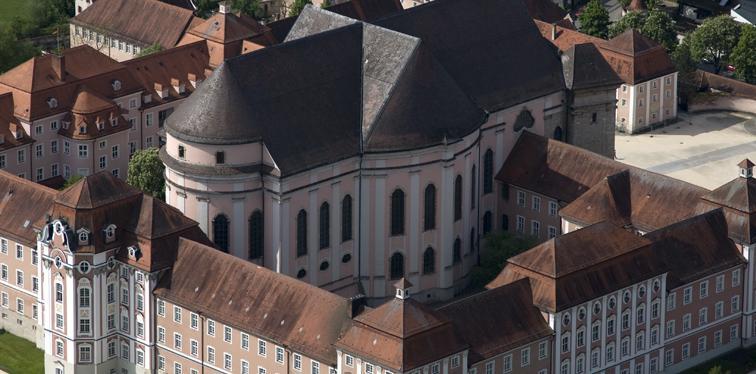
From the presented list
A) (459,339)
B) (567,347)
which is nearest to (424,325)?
(459,339)

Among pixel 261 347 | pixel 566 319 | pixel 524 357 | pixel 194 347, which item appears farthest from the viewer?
pixel 194 347

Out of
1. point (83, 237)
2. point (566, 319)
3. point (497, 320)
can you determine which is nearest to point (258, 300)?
point (83, 237)

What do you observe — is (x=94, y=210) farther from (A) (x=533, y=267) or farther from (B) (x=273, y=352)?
(A) (x=533, y=267)

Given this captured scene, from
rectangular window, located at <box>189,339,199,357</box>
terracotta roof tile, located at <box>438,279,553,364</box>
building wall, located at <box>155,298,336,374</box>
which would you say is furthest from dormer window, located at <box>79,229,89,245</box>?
terracotta roof tile, located at <box>438,279,553,364</box>

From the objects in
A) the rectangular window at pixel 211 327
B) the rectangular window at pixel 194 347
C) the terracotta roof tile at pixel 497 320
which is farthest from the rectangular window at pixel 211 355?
the terracotta roof tile at pixel 497 320

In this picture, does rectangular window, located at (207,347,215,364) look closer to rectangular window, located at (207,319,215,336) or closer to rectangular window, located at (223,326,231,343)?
rectangular window, located at (207,319,215,336)

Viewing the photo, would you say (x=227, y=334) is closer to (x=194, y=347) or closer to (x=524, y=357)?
(x=194, y=347)

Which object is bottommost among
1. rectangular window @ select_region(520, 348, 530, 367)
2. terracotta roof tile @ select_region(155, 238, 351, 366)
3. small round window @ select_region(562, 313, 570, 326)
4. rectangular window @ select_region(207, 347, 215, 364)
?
rectangular window @ select_region(207, 347, 215, 364)

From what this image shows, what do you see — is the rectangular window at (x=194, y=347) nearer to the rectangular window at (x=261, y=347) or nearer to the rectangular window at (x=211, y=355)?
the rectangular window at (x=211, y=355)

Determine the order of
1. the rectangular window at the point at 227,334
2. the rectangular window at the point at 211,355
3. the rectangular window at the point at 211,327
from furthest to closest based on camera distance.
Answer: the rectangular window at the point at 211,355 → the rectangular window at the point at 211,327 → the rectangular window at the point at 227,334
